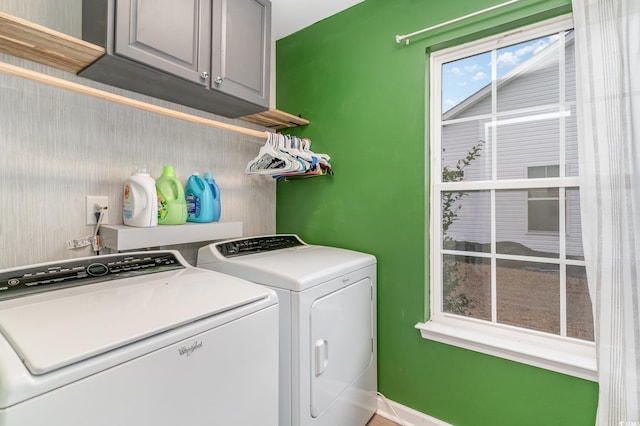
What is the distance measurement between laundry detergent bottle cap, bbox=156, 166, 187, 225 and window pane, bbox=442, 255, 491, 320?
157 cm

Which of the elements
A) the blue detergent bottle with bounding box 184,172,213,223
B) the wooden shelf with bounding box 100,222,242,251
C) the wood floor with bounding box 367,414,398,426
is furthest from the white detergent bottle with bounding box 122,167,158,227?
the wood floor with bounding box 367,414,398,426

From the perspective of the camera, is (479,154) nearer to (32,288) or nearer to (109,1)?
(109,1)

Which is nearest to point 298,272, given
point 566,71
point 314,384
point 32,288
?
point 314,384

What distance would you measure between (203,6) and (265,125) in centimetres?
95

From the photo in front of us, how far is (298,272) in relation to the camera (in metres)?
1.43

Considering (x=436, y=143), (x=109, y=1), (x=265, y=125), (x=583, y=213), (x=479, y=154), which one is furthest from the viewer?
(x=265, y=125)

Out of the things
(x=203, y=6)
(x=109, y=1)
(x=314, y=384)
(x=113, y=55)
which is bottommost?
(x=314, y=384)

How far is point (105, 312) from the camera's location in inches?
35.7

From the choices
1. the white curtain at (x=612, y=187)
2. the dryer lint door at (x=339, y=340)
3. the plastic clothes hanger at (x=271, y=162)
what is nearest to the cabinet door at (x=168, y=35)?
the plastic clothes hanger at (x=271, y=162)

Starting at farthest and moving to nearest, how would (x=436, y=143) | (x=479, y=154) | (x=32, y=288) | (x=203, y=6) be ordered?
1. (x=436, y=143)
2. (x=479, y=154)
3. (x=203, y=6)
4. (x=32, y=288)

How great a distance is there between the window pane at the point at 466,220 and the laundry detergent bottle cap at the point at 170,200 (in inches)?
60.2

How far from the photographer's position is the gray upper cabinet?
4.14 feet

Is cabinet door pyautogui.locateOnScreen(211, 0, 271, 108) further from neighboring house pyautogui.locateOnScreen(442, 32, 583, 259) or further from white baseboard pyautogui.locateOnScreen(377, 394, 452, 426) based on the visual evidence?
white baseboard pyautogui.locateOnScreen(377, 394, 452, 426)

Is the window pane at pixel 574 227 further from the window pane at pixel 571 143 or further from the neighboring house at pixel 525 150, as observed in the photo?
the window pane at pixel 571 143
